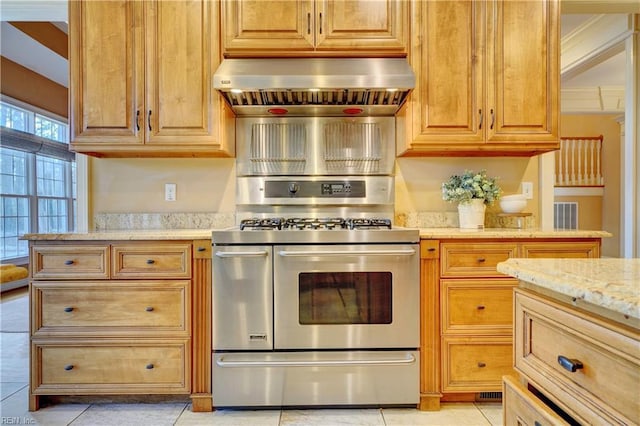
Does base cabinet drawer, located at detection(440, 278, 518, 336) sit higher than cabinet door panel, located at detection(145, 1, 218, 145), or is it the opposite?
cabinet door panel, located at detection(145, 1, 218, 145)

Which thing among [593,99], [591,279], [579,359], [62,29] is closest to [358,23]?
[591,279]

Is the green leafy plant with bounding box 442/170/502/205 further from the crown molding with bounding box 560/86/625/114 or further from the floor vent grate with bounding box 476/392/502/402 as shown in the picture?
the crown molding with bounding box 560/86/625/114

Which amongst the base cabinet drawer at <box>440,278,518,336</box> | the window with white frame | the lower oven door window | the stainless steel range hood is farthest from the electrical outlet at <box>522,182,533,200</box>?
the window with white frame

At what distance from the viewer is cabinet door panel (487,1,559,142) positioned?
2064 millimetres

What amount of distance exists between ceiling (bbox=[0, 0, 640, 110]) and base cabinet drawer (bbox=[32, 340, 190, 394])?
2052mm

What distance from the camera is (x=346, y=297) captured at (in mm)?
1834

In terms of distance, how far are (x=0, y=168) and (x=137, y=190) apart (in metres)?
3.65

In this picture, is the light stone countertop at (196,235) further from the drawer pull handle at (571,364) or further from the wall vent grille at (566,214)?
the wall vent grille at (566,214)

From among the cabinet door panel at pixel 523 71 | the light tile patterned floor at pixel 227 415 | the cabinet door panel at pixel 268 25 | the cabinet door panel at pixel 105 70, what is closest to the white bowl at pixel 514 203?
the cabinet door panel at pixel 523 71

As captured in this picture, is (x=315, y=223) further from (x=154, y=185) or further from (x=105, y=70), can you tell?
(x=105, y=70)

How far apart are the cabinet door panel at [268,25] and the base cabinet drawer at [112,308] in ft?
4.49

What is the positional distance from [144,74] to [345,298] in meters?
1.69

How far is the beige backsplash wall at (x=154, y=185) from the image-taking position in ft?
7.90

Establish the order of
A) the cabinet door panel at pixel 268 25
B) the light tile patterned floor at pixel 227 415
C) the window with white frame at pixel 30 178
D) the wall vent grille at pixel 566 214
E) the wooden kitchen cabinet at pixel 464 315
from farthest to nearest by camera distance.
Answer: the wall vent grille at pixel 566 214 → the window with white frame at pixel 30 178 → the cabinet door panel at pixel 268 25 → the wooden kitchen cabinet at pixel 464 315 → the light tile patterned floor at pixel 227 415
